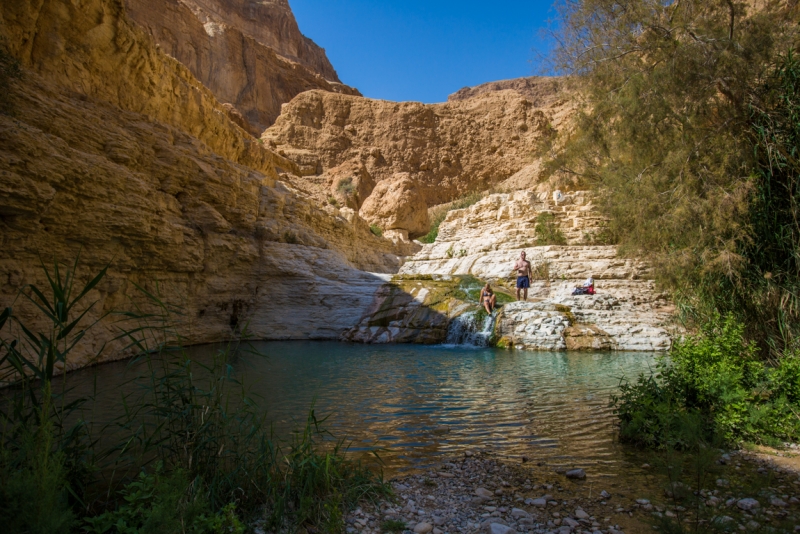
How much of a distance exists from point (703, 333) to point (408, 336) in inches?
370

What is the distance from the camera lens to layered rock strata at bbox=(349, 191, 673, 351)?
11.9 metres

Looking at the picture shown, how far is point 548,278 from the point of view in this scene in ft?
49.2

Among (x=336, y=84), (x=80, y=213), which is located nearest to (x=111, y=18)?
(x=80, y=213)

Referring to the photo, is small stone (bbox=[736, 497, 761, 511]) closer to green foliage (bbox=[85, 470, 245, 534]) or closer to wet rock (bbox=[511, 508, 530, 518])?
wet rock (bbox=[511, 508, 530, 518])

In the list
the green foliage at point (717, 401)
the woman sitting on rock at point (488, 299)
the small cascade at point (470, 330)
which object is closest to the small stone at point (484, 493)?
the green foliage at point (717, 401)

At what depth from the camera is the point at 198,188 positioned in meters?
14.3

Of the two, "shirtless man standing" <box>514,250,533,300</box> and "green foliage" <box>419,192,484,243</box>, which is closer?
"shirtless man standing" <box>514,250,533,300</box>

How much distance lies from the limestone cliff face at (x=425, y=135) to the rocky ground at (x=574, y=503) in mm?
36604

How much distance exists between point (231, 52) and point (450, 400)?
49.6 m

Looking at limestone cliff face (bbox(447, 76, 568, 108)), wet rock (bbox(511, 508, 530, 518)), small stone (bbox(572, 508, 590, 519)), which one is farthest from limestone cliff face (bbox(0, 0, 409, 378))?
limestone cliff face (bbox(447, 76, 568, 108))

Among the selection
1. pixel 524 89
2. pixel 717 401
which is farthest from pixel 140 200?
pixel 524 89

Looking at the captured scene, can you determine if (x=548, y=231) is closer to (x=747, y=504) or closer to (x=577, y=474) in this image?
(x=577, y=474)

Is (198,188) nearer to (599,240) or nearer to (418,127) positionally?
(599,240)

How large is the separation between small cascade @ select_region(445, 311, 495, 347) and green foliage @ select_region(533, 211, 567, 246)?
5.48 metres
